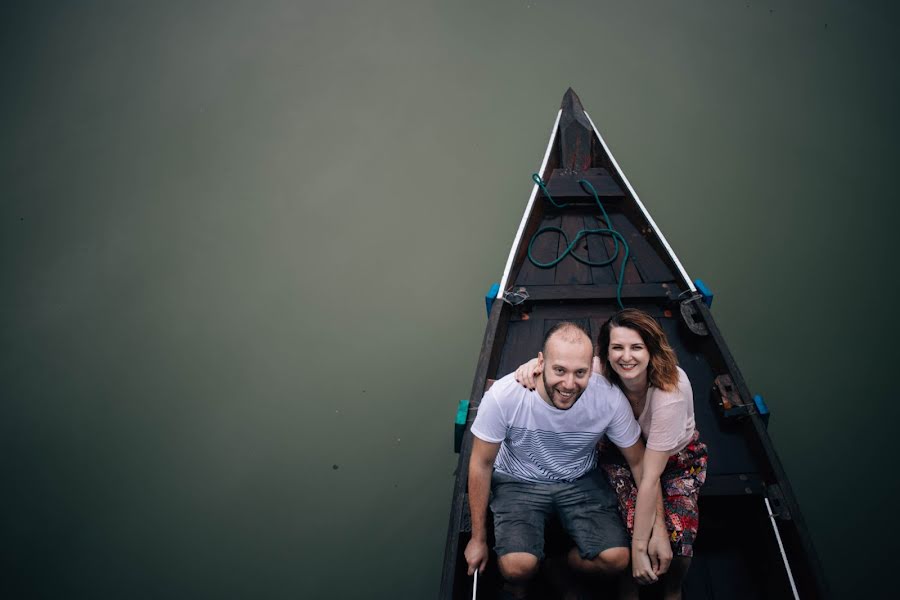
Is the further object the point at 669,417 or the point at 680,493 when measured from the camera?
the point at 680,493

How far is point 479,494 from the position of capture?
62.5 inches

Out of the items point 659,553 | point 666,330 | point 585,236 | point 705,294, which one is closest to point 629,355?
point 659,553

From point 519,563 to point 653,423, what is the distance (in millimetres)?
583

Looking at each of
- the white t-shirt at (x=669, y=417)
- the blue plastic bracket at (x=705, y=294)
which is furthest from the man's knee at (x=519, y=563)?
the blue plastic bracket at (x=705, y=294)

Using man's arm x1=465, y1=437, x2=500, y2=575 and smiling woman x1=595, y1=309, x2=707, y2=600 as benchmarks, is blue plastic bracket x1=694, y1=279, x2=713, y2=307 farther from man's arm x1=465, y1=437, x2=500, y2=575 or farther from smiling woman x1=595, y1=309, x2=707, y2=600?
man's arm x1=465, y1=437, x2=500, y2=575

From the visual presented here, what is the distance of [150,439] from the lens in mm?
3143

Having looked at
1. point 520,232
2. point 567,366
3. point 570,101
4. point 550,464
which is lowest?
point 550,464

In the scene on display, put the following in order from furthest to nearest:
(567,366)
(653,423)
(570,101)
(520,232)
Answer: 1. (570,101)
2. (520,232)
3. (653,423)
4. (567,366)

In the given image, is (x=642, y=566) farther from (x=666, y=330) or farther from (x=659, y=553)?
(x=666, y=330)

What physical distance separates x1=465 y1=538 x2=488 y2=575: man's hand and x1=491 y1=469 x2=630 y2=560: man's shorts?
0.14ft

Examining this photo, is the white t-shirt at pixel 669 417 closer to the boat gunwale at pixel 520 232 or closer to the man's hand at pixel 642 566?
the man's hand at pixel 642 566

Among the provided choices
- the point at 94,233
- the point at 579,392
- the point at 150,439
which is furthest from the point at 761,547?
the point at 94,233

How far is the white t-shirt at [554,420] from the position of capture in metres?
1.55

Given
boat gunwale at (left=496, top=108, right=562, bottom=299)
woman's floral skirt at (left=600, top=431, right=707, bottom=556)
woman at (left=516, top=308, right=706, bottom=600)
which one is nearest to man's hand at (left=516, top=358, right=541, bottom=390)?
woman at (left=516, top=308, right=706, bottom=600)
